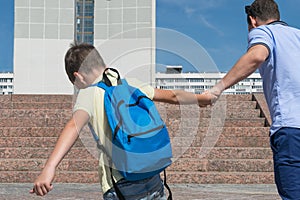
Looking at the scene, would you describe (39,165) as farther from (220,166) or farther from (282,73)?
(282,73)

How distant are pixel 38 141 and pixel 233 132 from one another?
133 inches

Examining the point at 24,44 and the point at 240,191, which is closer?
the point at 240,191

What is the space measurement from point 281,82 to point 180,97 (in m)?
0.55

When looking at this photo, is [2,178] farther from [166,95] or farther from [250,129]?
[166,95]

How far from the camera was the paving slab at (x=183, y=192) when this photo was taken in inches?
267

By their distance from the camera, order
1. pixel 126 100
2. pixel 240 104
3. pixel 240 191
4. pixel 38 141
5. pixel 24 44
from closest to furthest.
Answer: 1. pixel 126 100
2. pixel 240 191
3. pixel 38 141
4. pixel 240 104
5. pixel 24 44

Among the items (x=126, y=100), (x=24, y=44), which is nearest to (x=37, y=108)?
(x=24, y=44)

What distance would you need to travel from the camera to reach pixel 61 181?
8.26m

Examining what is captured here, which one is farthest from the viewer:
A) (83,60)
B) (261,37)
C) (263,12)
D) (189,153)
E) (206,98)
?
(189,153)

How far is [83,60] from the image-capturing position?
279cm

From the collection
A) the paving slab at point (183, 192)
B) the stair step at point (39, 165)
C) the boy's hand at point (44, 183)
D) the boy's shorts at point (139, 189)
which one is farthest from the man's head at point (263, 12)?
the stair step at point (39, 165)

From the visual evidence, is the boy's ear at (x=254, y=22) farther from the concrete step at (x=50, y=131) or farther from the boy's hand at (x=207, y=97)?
the concrete step at (x=50, y=131)

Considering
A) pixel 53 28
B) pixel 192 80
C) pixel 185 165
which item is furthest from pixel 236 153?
pixel 53 28

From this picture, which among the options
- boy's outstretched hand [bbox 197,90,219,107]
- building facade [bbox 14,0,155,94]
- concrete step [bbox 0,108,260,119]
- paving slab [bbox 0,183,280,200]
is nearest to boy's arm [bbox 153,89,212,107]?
boy's outstretched hand [bbox 197,90,219,107]
